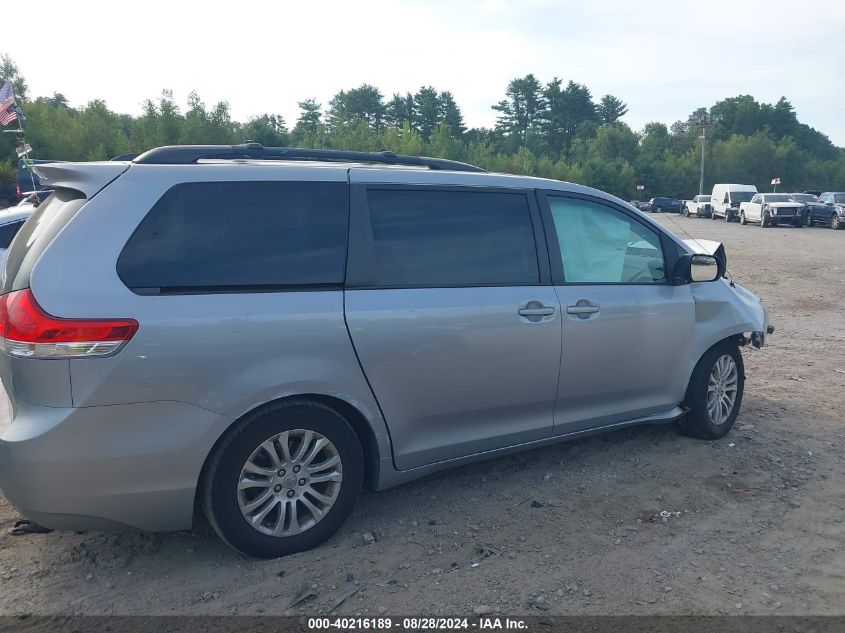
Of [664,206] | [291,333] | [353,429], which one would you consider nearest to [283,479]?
[353,429]

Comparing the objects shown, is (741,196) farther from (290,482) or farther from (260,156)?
(290,482)

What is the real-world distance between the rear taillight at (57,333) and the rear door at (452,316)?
1.07 m

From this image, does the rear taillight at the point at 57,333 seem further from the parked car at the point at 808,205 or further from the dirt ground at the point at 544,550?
the parked car at the point at 808,205

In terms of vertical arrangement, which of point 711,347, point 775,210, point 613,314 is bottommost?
point 711,347

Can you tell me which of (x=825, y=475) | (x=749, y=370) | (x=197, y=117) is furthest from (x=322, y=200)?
(x=197, y=117)

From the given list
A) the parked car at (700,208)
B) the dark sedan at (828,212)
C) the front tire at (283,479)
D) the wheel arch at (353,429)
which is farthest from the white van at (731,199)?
the front tire at (283,479)

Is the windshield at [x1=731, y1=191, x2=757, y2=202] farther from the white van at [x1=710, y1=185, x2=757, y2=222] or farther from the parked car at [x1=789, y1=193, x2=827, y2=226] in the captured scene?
the parked car at [x1=789, y1=193, x2=827, y2=226]

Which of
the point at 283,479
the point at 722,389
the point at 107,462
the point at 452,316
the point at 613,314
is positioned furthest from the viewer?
the point at 722,389

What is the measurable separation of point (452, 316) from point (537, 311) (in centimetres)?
59

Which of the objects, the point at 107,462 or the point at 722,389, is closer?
the point at 107,462

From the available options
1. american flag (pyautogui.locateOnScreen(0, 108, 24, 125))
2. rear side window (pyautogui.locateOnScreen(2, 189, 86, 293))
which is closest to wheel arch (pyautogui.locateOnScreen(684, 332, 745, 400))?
rear side window (pyautogui.locateOnScreen(2, 189, 86, 293))

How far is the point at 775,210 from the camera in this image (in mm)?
34875

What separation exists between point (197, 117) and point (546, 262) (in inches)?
1477

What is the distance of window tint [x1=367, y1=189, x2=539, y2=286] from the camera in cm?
375
